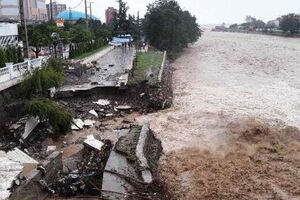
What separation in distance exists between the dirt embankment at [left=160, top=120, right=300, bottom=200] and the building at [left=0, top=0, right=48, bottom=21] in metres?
41.4

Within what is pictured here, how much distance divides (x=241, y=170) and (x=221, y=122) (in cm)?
454

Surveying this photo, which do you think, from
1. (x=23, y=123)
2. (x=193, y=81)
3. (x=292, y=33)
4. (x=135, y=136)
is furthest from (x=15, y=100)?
(x=292, y=33)

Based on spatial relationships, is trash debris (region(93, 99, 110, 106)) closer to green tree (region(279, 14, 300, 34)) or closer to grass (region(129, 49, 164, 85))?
grass (region(129, 49, 164, 85))

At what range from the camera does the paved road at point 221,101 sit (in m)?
13.0

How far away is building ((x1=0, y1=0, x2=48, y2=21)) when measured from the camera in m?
58.3

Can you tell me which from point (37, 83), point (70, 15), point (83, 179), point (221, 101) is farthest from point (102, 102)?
point (70, 15)

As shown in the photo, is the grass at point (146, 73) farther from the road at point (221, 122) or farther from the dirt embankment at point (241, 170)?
the dirt embankment at point (241, 170)

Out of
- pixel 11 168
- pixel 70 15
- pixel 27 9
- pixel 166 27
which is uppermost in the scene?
pixel 27 9

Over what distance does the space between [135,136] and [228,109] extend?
656cm

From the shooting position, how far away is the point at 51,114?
11.4 metres

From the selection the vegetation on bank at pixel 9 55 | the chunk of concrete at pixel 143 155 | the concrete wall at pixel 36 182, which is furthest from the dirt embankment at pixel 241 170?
the vegetation on bank at pixel 9 55

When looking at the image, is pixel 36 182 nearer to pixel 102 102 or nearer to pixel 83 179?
pixel 83 179

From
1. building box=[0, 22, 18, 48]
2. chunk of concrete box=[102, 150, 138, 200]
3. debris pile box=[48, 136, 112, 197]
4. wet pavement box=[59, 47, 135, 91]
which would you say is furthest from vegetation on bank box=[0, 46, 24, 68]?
chunk of concrete box=[102, 150, 138, 200]

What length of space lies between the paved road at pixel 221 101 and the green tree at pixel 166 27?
911 centimetres
